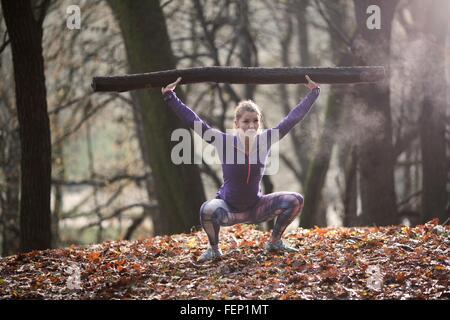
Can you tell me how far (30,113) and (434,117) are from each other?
32.5 feet

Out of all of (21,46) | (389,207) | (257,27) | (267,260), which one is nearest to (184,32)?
(257,27)

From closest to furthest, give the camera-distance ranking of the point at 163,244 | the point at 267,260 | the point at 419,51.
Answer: the point at 267,260
the point at 163,244
the point at 419,51

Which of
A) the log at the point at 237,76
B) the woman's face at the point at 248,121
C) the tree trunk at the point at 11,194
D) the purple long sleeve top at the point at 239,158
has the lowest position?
the tree trunk at the point at 11,194

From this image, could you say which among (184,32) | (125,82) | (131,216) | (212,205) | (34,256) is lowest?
(131,216)

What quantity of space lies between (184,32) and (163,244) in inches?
477

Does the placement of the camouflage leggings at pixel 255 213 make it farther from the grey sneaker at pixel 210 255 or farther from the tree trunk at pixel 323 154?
the tree trunk at pixel 323 154

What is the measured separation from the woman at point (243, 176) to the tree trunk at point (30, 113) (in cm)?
266

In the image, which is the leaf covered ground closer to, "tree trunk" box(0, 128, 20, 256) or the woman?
the woman

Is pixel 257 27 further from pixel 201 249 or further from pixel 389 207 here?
pixel 201 249

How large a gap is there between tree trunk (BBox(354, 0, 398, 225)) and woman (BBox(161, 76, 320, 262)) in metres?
5.82

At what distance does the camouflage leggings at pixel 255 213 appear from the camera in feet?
26.8

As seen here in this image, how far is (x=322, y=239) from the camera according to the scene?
915cm

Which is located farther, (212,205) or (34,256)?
(34,256)

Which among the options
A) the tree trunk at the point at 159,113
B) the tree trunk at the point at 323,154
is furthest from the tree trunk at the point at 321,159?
the tree trunk at the point at 159,113
